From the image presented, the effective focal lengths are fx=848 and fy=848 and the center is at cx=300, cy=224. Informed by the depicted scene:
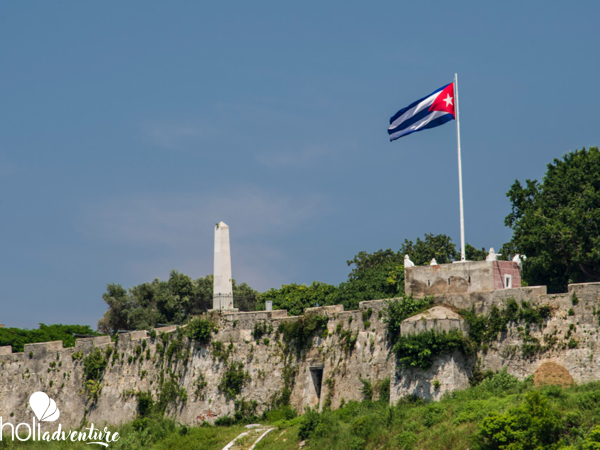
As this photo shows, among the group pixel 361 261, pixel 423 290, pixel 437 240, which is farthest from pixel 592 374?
pixel 361 261

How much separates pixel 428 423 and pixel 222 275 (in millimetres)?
16211

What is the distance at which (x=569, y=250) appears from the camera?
4728 centimetres

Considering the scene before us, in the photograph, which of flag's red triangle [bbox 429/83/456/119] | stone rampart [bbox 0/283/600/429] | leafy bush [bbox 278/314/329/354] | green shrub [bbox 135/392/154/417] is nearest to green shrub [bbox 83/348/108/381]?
stone rampart [bbox 0/283/600/429]

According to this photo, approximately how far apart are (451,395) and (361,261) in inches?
1896

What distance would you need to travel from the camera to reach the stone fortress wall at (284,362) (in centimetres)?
3491

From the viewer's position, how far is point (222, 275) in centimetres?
4531

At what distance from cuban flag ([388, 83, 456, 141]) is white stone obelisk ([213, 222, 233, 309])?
1100 cm

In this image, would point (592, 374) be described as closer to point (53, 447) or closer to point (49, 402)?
point (53, 447)

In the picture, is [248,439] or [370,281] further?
[370,281]

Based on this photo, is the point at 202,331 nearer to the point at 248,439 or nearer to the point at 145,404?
the point at 145,404

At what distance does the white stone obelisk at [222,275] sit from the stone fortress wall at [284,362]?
658 mm

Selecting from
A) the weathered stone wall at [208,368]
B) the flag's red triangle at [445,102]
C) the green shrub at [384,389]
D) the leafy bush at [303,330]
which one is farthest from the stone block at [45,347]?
the flag's red triangle at [445,102]

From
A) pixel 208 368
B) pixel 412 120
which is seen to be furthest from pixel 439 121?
pixel 208 368

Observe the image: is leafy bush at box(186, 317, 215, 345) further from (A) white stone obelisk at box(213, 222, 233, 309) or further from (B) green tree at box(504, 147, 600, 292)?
(B) green tree at box(504, 147, 600, 292)
